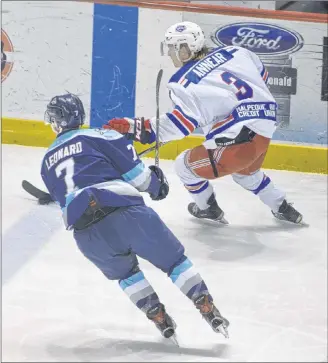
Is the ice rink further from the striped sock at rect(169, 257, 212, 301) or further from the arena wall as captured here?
the arena wall

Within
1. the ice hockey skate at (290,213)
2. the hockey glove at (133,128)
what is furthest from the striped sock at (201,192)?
the hockey glove at (133,128)

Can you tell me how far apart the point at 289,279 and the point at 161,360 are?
78cm

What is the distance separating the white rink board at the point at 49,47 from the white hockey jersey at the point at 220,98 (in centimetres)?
107

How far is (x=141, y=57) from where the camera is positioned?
4.60 meters

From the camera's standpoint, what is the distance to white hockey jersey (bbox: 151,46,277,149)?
3568 mm

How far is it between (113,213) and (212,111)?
3.45 feet

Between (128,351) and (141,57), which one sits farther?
(141,57)

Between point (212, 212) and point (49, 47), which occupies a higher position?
point (49, 47)

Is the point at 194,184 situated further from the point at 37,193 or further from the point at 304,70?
the point at 304,70

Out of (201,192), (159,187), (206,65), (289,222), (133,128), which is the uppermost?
(206,65)

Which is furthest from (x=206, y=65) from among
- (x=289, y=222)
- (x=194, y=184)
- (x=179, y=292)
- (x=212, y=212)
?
(x=179, y=292)

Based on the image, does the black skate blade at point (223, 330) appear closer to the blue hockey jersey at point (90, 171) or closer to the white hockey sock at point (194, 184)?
the blue hockey jersey at point (90, 171)

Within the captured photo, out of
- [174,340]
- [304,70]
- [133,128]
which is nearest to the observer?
[174,340]

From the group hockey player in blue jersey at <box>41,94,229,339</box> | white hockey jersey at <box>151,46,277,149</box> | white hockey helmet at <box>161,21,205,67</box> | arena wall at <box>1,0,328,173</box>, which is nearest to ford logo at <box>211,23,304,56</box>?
arena wall at <box>1,0,328,173</box>
